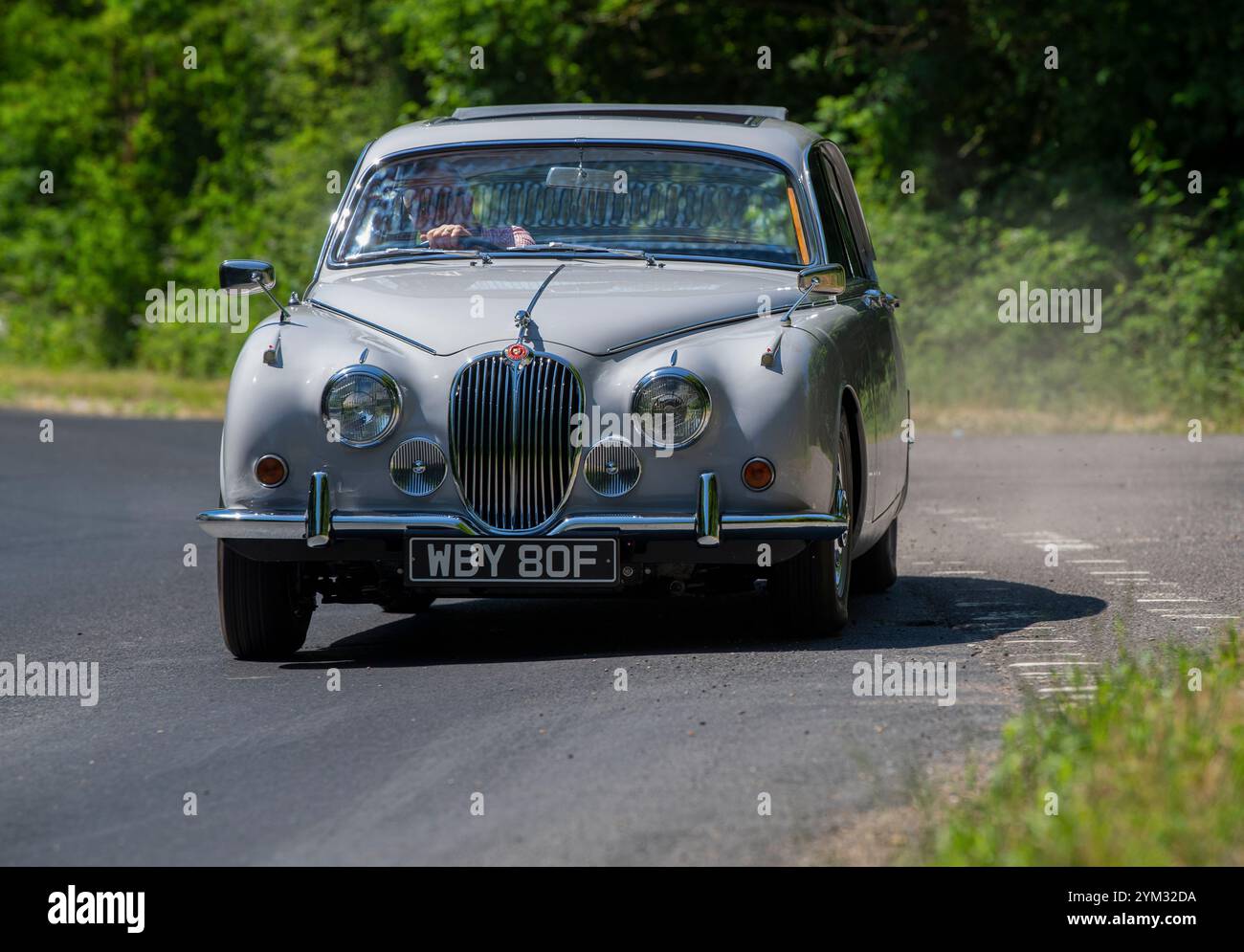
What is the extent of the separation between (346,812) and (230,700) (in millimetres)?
1789

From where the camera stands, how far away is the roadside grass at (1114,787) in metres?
4.03

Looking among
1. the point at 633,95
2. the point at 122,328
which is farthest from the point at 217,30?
the point at 633,95

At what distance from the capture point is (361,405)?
6.92m

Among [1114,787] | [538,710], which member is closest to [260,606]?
[538,710]

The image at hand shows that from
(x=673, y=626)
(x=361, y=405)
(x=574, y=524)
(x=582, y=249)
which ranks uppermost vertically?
(x=582, y=249)

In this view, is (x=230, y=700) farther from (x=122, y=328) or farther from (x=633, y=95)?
(x=122, y=328)

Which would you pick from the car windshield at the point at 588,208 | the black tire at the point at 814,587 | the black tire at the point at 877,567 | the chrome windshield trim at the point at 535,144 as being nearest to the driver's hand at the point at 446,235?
the car windshield at the point at 588,208

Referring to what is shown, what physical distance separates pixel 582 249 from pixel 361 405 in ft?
4.33

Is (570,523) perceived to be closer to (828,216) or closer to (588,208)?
(588,208)

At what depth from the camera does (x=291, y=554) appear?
6969 mm

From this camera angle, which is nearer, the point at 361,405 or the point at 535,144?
the point at 361,405

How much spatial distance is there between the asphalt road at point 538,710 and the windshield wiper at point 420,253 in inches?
56.9

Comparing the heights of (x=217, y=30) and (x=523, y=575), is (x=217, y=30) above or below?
above

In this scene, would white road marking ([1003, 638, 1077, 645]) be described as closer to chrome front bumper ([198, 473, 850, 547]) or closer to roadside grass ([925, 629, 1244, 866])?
chrome front bumper ([198, 473, 850, 547])
